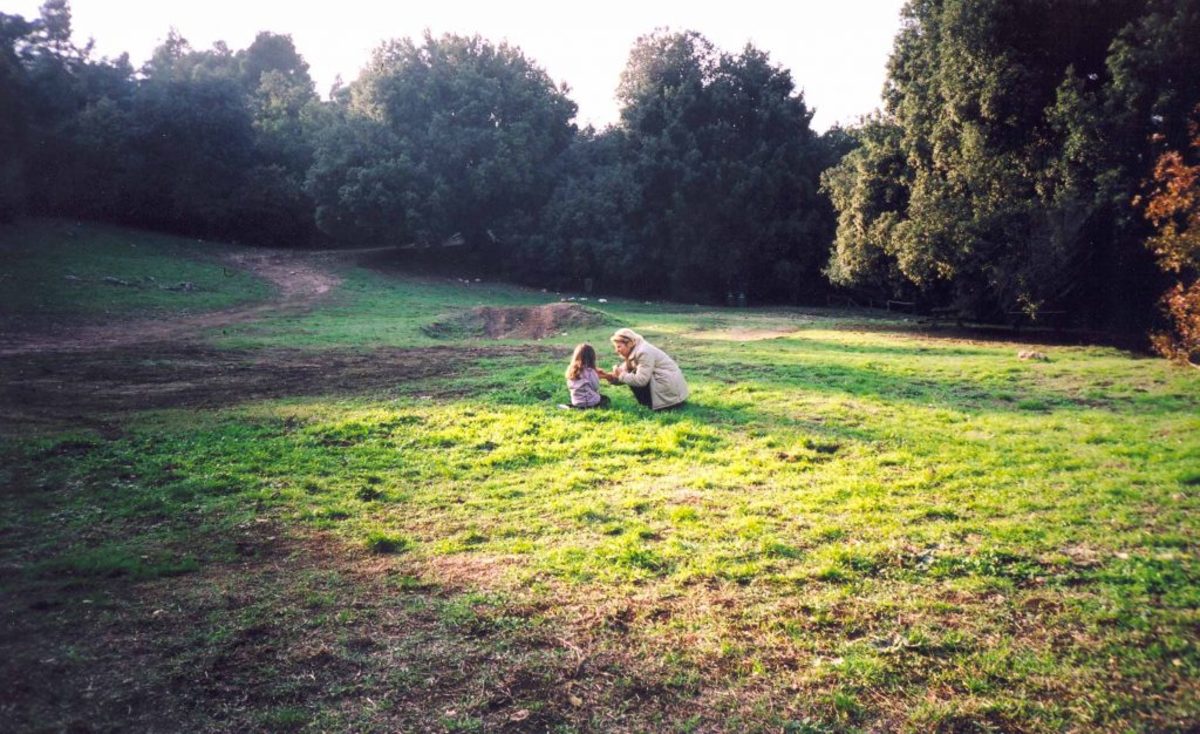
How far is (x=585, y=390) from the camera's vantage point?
11.8m

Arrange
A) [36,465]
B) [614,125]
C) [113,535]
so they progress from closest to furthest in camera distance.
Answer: [113,535] < [36,465] < [614,125]

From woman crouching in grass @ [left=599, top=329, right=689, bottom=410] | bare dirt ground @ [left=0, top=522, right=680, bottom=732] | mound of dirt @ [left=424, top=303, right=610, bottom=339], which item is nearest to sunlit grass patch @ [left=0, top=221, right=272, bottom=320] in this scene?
mound of dirt @ [left=424, top=303, right=610, bottom=339]

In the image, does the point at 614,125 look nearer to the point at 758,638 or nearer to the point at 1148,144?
the point at 1148,144

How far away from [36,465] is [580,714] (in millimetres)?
8118

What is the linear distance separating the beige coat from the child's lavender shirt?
53 cm

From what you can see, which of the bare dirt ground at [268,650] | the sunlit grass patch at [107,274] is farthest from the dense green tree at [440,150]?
the bare dirt ground at [268,650]

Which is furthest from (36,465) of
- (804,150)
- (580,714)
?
(804,150)

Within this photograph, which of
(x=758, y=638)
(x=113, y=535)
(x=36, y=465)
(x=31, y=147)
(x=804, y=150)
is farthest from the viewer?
(x=804, y=150)

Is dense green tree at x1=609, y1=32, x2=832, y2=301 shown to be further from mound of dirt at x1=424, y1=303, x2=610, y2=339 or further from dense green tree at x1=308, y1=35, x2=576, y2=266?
mound of dirt at x1=424, y1=303, x2=610, y2=339

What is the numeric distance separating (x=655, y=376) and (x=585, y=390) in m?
1.25

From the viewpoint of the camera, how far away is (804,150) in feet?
139

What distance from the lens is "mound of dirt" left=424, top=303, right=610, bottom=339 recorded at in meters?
23.7

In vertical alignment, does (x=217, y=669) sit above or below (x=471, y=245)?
below

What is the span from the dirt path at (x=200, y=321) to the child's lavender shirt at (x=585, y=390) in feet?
43.5
